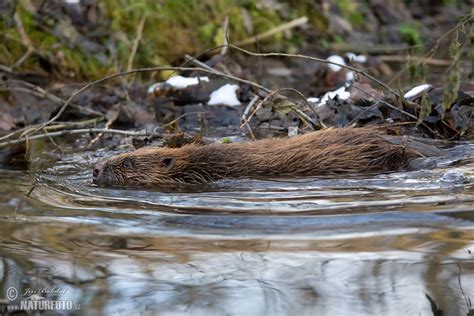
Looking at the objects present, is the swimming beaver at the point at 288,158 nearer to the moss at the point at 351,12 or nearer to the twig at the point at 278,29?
the twig at the point at 278,29

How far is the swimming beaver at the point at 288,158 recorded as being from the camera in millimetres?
4957

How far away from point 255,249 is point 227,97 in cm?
368

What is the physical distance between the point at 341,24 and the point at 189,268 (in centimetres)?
794

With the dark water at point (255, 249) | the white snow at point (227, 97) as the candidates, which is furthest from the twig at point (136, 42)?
the dark water at point (255, 249)

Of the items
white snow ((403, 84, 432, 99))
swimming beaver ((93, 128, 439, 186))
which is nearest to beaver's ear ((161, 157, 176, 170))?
swimming beaver ((93, 128, 439, 186))

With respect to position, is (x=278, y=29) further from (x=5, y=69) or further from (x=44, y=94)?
(x=44, y=94)

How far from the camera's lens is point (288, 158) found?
4965mm

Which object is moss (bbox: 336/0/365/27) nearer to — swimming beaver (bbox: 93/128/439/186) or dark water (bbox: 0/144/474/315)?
swimming beaver (bbox: 93/128/439/186)

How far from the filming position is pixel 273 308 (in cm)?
312

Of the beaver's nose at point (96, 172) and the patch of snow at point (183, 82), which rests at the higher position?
the patch of snow at point (183, 82)

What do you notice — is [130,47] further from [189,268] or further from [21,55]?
[189,268]

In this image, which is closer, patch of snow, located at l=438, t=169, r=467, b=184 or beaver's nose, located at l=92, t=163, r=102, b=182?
patch of snow, located at l=438, t=169, r=467, b=184

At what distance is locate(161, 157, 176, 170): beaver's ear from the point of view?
527cm

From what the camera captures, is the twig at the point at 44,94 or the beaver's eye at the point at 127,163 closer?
the beaver's eye at the point at 127,163
